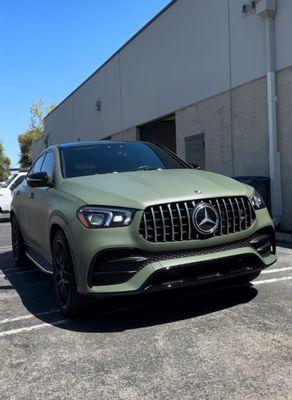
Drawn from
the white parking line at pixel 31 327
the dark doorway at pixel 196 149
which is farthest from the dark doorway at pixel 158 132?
the white parking line at pixel 31 327

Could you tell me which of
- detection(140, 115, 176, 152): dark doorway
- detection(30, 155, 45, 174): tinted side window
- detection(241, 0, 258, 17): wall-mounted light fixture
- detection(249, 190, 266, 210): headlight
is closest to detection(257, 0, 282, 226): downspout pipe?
detection(241, 0, 258, 17): wall-mounted light fixture

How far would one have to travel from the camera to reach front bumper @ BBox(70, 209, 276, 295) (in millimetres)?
4199

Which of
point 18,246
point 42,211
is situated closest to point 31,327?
point 42,211

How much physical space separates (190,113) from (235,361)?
10727 millimetres

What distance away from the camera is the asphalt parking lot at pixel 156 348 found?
3291 mm

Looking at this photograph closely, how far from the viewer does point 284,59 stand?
9828mm

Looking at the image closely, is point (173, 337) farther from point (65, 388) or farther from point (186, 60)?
point (186, 60)

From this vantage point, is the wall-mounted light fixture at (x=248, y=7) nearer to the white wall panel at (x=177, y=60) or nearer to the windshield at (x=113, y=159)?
the white wall panel at (x=177, y=60)

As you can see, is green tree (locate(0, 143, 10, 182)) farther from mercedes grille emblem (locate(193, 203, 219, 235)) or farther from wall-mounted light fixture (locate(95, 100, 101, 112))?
mercedes grille emblem (locate(193, 203, 219, 235))

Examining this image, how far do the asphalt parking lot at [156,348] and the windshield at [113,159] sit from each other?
1419mm

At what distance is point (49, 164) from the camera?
620 cm

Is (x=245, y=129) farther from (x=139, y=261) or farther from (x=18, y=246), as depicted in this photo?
(x=139, y=261)

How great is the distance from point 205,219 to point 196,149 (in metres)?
9.59

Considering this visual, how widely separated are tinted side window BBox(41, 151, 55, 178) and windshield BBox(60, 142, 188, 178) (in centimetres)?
18
